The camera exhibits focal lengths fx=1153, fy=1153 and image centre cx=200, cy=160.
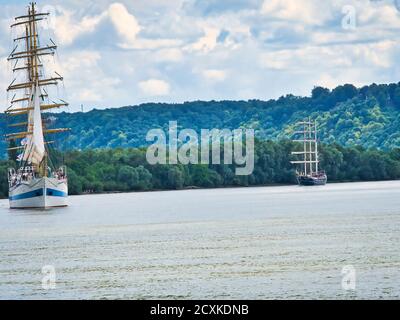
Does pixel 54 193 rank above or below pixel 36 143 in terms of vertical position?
below

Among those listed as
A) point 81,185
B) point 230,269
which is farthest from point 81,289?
point 81,185

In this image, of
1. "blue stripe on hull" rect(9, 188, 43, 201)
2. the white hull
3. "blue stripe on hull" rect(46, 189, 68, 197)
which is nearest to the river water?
"blue stripe on hull" rect(9, 188, 43, 201)

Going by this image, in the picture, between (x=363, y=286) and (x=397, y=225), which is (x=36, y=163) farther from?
(x=363, y=286)

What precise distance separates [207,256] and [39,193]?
66.6m

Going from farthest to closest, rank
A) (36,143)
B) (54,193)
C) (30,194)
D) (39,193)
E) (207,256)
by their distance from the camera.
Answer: (36,143) < (54,193) < (30,194) < (39,193) < (207,256)

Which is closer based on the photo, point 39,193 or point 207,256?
point 207,256

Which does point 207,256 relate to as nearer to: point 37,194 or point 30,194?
point 37,194

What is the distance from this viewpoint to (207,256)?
196 feet

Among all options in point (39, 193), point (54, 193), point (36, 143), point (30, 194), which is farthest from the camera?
point (36, 143)

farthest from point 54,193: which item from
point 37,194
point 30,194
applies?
point 30,194

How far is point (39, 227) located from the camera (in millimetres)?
89062

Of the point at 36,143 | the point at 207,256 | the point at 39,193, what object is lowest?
the point at 207,256

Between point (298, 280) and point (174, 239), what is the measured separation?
24.9 m

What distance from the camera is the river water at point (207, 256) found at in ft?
151
